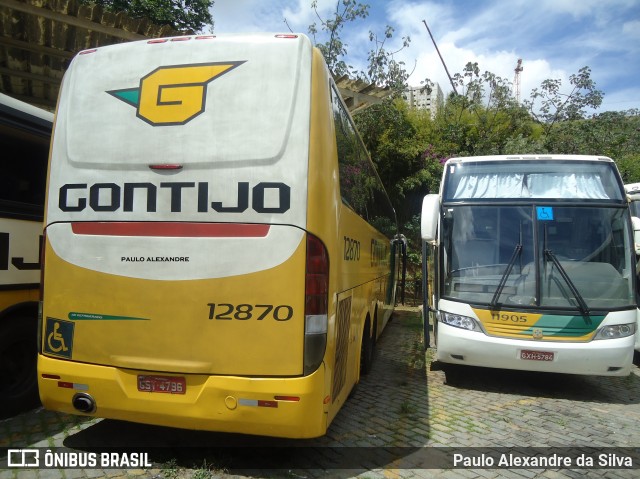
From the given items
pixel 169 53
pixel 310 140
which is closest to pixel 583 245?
pixel 310 140

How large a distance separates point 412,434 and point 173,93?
375 centimetres

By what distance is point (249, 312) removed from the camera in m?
3.41

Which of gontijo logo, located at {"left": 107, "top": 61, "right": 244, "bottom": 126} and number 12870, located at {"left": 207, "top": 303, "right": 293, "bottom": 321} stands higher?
gontijo logo, located at {"left": 107, "top": 61, "right": 244, "bottom": 126}

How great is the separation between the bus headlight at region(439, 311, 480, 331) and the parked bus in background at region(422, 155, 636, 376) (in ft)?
0.04

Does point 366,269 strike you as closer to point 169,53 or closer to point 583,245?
point 583,245

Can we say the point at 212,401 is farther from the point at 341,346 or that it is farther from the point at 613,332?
the point at 613,332

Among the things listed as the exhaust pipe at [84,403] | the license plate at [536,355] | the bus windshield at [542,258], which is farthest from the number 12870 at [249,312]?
the license plate at [536,355]

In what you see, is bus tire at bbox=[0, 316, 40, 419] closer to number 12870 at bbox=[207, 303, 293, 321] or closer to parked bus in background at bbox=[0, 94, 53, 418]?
parked bus in background at bbox=[0, 94, 53, 418]

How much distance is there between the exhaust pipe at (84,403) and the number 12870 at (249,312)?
3.82 feet

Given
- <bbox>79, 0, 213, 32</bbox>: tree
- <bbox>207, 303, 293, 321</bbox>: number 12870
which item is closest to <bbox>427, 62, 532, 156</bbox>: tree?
<bbox>79, 0, 213, 32</bbox>: tree

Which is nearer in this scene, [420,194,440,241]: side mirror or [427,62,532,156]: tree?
[420,194,440,241]: side mirror

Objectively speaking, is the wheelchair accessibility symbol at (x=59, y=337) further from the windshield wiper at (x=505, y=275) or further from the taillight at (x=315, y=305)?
the windshield wiper at (x=505, y=275)

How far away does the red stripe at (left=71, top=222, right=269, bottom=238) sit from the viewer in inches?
135

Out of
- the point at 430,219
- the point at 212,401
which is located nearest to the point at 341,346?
the point at 212,401
